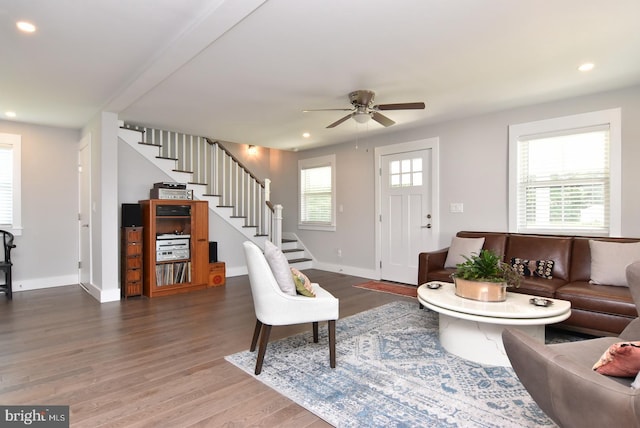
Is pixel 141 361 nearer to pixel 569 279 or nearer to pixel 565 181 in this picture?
pixel 569 279

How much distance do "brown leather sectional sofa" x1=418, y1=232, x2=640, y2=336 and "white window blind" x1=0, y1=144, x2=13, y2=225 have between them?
578 cm

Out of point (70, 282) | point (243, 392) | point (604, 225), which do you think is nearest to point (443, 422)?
point (243, 392)

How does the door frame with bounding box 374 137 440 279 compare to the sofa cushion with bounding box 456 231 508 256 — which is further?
the door frame with bounding box 374 137 440 279

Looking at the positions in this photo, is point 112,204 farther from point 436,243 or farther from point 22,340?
point 436,243

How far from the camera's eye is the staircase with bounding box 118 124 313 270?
18.2 ft

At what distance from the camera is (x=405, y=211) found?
5.49 metres

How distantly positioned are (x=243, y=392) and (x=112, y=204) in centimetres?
346

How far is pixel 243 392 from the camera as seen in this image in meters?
2.22

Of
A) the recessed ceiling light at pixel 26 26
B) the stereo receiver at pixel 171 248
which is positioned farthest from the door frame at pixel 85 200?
the recessed ceiling light at pixel 26 26

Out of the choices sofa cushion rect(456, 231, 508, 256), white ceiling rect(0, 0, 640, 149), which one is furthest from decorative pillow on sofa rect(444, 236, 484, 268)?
white ceiling rect(0, 0, 640, 149)

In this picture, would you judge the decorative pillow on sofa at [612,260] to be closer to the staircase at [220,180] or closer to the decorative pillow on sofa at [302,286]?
the decorative pillow on sofa at [302,286]

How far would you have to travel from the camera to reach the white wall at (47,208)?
16.7 feet

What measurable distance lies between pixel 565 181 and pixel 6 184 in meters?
7.38

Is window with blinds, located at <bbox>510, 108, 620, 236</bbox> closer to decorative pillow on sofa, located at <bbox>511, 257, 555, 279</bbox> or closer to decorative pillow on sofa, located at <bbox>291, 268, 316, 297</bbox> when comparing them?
decorative pillow on sofa, located at <bbox>511, 257, 555, 279</bbox>
